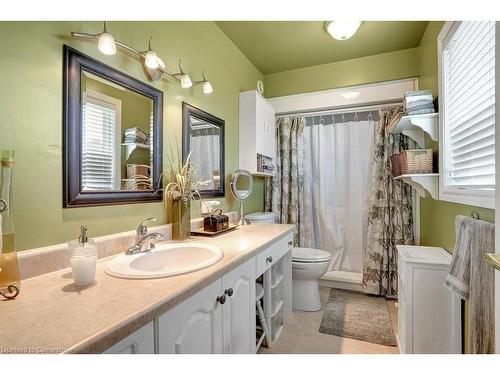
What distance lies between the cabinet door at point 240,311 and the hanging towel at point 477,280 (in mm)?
960

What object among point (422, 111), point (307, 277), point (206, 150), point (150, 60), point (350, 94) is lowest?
point (307, 277)

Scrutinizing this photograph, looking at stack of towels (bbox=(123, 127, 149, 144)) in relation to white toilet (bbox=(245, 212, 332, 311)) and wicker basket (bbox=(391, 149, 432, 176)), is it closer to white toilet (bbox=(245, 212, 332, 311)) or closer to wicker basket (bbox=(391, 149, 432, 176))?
white toilet (bbox=(245, 212, 332, 311))

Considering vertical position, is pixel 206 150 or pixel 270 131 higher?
pixel 270 131

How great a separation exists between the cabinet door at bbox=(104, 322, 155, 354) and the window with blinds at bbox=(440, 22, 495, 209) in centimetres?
146

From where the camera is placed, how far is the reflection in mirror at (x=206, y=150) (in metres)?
1.77

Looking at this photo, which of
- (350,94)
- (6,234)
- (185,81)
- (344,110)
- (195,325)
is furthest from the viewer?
(344,110)

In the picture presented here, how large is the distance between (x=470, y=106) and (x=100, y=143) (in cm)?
188

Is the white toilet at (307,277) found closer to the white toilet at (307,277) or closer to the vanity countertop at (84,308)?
the white toilet at (307,277)

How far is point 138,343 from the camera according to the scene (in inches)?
25.2

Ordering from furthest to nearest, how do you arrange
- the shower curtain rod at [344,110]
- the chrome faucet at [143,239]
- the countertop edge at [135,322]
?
the shower curtain rod at [344,110]
the chrome faucet at [143,239]
the countertop edge at [135,322]

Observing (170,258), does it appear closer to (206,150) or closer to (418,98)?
(206,150)

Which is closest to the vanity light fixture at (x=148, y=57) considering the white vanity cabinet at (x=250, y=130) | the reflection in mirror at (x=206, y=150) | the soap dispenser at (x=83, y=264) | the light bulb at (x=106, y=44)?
the light bulb at (x=106, y=44)

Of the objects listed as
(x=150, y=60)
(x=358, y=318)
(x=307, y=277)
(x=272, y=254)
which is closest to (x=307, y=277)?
(x=307, y=277)

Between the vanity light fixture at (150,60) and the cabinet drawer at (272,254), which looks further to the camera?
the cabinet drawer at (272,254)
